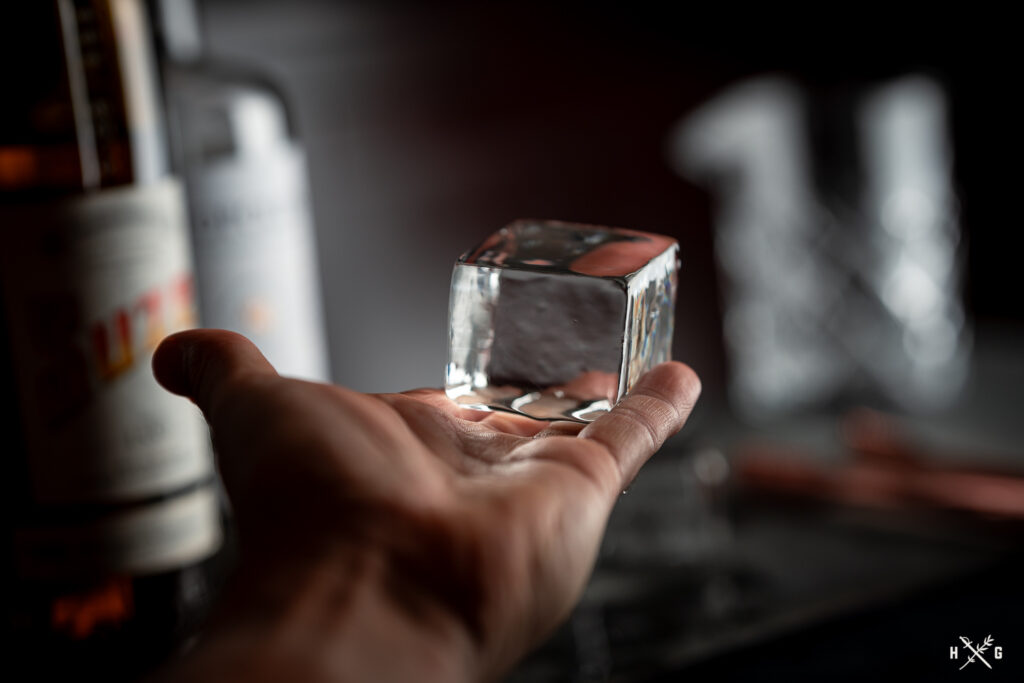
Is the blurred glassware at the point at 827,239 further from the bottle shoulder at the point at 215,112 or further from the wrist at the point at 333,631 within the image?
the wrist at the point at 333,631

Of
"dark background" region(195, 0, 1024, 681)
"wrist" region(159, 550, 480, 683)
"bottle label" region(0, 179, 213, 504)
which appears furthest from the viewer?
"dark background" region(195, 0, 1024, 681)

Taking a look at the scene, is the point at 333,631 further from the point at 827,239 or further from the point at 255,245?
the point at 827,239

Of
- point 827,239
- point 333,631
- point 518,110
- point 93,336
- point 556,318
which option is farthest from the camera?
point 827,239

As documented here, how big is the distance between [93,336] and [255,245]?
199 millimetres

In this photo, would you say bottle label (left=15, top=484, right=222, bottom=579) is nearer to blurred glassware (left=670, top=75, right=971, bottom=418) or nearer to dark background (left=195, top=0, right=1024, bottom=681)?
dark background (left=195, top=0, right=1024, bottom=681)

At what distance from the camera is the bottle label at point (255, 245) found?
2.72ft

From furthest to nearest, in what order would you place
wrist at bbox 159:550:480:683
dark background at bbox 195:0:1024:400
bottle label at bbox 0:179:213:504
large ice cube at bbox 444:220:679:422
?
dark background at bbox 195:0:1024:400 < bottle label at bbox 0:179:213:504 < large ice cube at bbox 444:220:679:422 < wrist at bbox 159:550:480:683

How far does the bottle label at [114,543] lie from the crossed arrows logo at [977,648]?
59 cm

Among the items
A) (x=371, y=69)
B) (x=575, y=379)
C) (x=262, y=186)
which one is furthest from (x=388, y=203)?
(x=575, y=379)

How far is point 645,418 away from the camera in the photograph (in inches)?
18.0

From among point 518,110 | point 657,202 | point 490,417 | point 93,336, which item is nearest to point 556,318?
point 490,417

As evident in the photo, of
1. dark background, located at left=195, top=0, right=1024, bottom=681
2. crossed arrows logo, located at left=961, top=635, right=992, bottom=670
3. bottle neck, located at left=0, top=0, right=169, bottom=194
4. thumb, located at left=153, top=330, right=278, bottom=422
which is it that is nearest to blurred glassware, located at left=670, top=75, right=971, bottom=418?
dark background, located at left=195, top=0, right=1024, bottom=681

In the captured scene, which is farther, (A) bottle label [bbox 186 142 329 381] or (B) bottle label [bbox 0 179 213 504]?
(A) bottle label [bbox 186 142 329 381]

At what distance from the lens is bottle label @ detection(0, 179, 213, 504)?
0.65m
